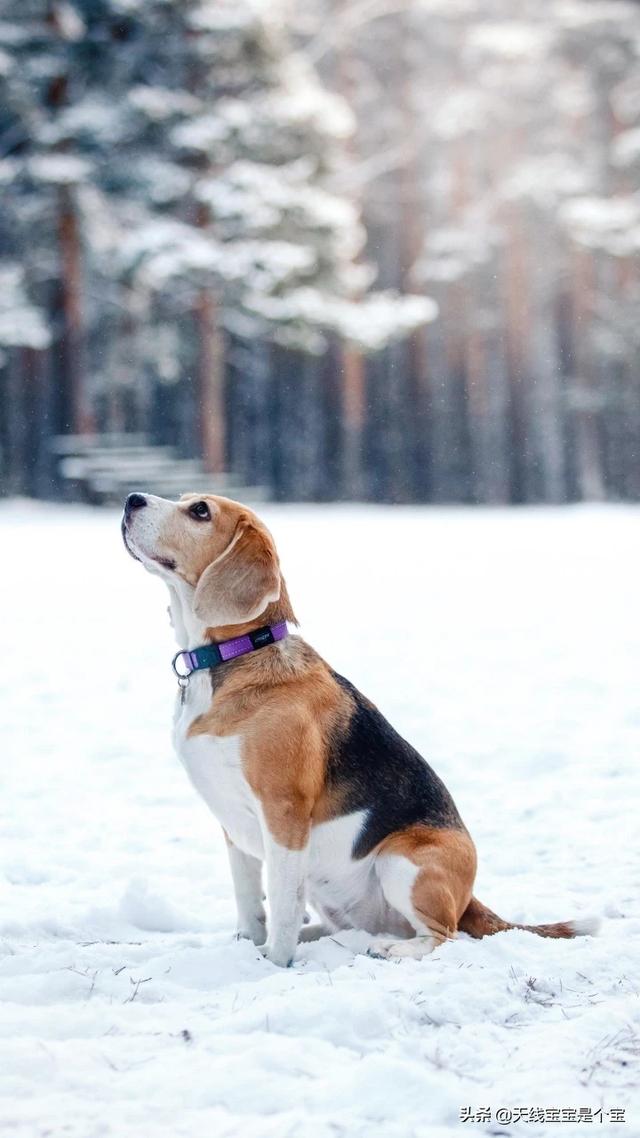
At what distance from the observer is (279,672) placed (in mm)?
4055

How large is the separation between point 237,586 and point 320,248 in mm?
19766

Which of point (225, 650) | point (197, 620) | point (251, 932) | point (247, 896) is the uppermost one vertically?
point (197, 620)

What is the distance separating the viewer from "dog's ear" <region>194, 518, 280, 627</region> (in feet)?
13.2

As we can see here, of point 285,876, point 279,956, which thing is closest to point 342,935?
point 279,956

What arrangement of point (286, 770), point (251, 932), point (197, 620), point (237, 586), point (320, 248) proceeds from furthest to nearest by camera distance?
1. point (320, 248)
2. point (251, 932)
3. point (197, 620)
4. point (237, 586)
5. point (286, 770)

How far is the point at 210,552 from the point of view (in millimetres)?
4148

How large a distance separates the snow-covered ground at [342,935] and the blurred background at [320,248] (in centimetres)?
1119

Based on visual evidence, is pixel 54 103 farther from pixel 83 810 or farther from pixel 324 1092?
pixel 324 1092

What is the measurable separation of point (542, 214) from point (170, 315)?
45.2 feet

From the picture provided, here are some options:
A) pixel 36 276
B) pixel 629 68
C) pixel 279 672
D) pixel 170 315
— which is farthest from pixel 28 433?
pixel 279 672

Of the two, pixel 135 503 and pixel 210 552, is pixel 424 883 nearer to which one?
pixel 210 552

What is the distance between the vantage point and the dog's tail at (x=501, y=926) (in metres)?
3.99

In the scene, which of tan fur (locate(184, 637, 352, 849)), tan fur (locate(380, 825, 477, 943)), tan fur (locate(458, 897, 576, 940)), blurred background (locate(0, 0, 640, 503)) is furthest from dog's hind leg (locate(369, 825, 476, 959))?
blurred background (locate(0, 0, 640, 503))

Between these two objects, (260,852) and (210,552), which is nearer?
(260,852)
